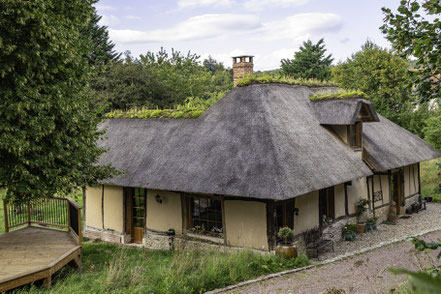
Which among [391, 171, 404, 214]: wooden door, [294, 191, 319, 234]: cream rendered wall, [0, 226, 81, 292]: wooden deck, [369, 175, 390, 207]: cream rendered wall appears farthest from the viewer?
[391, 171, 404, 214]: wooden door

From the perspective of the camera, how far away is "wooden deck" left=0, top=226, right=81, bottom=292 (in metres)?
8.95

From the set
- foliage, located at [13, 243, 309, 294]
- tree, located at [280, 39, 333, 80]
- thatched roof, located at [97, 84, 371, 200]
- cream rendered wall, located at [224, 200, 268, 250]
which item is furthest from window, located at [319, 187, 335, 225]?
tree, located at [280, 39, 333, 80]

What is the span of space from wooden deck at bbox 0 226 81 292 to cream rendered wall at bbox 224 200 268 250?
4.75 meters

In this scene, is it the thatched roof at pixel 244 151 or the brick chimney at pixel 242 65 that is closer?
the thatched roof at pixel 244 151

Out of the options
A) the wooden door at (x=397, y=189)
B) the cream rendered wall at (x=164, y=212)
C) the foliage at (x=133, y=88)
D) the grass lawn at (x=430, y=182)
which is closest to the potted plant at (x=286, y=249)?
the cream rendered wall at (x=164, y=212)

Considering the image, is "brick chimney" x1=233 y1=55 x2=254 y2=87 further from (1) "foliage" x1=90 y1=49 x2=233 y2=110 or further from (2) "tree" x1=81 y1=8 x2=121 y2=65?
(2) "tree" x1=81 y1=8 x2=121 y2=65

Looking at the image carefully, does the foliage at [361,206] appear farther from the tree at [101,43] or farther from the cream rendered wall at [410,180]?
the tree at [101,43]

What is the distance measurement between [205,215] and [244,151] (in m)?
2.87

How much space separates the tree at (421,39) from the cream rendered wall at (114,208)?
13656mm

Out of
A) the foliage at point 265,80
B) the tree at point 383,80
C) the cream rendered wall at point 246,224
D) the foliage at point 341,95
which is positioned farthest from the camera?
the tree at point 383,80

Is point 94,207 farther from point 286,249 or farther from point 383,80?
point 383,80

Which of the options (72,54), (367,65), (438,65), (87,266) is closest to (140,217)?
(87,266)

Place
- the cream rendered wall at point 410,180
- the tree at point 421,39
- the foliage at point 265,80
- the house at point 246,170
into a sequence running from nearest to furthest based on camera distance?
the tree at point 421,39 < the house at point 246,170 < the foliage at point 265,80 < the cream rendered wall at point 410,180

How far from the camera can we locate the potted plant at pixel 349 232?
599 inches
